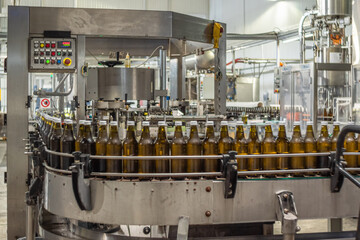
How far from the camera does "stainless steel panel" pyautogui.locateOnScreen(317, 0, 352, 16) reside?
20.0ft

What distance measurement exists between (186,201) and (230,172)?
22 centimetres

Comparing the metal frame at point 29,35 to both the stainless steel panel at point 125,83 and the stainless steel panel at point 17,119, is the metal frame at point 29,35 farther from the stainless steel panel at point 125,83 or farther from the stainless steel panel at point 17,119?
the stainless steel panel at point 125,83

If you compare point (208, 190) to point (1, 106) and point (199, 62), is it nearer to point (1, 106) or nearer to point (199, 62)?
point (199, 62)

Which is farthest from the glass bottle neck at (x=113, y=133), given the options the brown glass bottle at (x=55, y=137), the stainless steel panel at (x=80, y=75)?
the stainless steel panel at (x=80, y=75)

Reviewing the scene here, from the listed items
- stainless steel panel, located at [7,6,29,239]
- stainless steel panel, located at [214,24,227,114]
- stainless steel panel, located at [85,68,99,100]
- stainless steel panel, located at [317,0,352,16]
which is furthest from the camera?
stainless steel panel, located at [317,0,352,16]

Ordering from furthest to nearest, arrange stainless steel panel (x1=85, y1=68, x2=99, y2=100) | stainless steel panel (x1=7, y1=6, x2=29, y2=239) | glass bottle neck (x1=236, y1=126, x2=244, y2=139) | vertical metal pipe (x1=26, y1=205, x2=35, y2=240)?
1. stainless steel panel (x1=85, y1=68, x2=99, y2=100)
2. stainless steel panel (x1=7, y1=6, x2=29, y2=239)
3. vertical metal pipe (x1=26, y1=205, x2=35, y2=240)
4. glass bottle neck (x1=236, y1=126, x2=244, y2=139)

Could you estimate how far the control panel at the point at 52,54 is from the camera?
3340 mm

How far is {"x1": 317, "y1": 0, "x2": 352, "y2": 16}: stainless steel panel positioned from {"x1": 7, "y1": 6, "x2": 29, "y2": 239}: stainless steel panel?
424cm

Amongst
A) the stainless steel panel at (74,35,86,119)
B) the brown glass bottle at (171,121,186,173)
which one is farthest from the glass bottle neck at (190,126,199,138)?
the stainless steel panel at (74,35,86,119)

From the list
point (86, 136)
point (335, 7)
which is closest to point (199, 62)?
point (335, 7)

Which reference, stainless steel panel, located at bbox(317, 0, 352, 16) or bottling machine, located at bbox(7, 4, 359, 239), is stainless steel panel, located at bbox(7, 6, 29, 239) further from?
stainless steel panel, located at bbox(317, 0, 352, 16)

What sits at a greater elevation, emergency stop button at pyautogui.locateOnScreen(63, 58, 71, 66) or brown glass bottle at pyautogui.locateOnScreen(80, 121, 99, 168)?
emergency stop button at pyautogui.locateOnScreen(63, 58, 71, 66)

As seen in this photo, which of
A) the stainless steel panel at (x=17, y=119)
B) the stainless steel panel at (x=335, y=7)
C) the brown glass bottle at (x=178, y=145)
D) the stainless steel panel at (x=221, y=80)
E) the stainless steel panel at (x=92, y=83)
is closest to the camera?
the brown glass bottle at (x=178, y=145)

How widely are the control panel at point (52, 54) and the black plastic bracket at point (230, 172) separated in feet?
6.43
